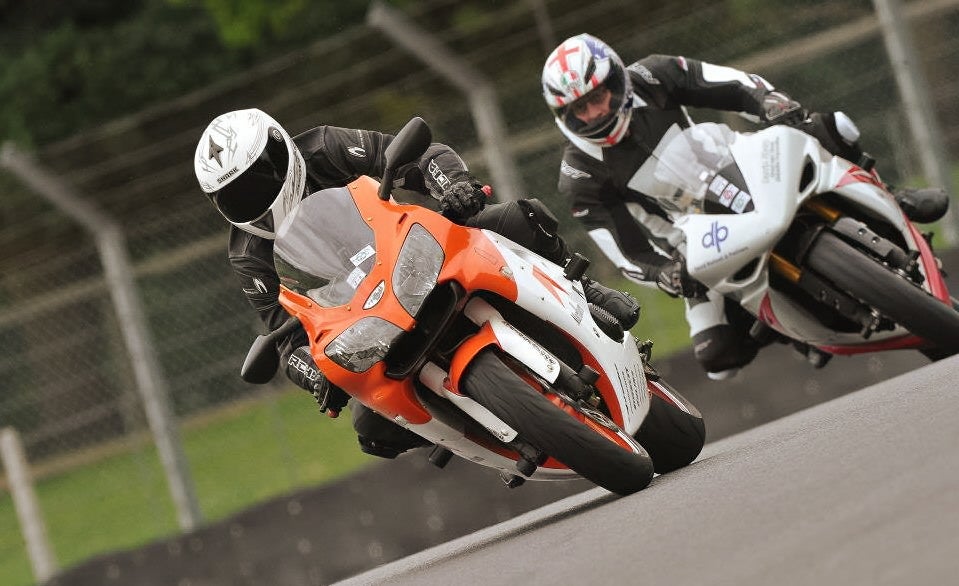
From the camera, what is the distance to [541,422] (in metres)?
5.79

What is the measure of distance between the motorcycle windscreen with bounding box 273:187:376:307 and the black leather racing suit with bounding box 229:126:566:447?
0.48m

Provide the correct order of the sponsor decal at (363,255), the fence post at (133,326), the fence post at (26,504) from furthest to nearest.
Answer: the fence post at (26,504), the fence post at (133,326), the sponsor decal at (363,255)

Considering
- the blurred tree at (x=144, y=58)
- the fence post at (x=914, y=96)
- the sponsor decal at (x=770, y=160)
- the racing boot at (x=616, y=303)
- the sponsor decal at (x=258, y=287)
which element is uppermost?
the sponsor decal at (x=770, y=160)

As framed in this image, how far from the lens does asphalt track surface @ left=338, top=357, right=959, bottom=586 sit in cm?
349

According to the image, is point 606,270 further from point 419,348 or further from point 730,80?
point 419,348

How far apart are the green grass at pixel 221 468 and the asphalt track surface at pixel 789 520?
16.7 ft

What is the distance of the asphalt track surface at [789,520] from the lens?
3486 millimetres

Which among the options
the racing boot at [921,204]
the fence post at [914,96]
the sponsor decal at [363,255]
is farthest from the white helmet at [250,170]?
the fence post at [914,96]

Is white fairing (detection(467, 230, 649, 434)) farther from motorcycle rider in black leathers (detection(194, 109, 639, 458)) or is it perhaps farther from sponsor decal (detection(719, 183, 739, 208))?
sponsor decal (detection(719, 183, 739, 208))

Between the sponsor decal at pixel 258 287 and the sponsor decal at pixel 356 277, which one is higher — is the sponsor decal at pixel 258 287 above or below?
below

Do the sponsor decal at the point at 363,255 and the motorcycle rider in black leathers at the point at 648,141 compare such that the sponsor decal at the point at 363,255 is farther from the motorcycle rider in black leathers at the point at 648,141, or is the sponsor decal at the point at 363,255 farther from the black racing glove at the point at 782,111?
the black racing glove at the point at 782,111

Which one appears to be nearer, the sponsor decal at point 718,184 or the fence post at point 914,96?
the sponsor decal at point 718,184

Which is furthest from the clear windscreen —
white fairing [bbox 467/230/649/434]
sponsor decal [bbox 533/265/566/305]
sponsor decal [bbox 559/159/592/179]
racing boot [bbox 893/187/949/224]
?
sponsor decal [bbox 533/265/566/305]

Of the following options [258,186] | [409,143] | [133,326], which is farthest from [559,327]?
[133,326]
